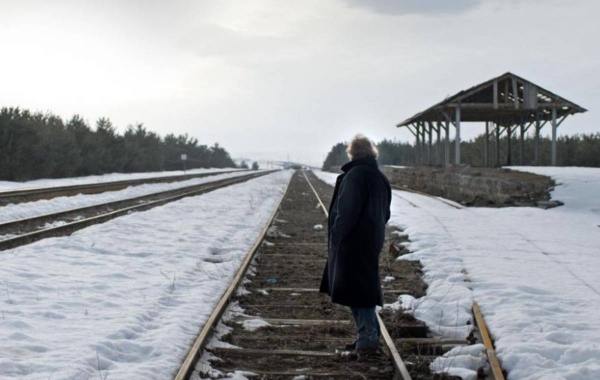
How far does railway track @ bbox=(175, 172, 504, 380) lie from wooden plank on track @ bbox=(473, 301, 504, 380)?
0.04 ft

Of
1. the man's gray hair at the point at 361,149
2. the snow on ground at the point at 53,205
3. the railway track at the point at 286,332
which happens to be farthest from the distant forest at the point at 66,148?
the man's gray hair at the point at 361,149

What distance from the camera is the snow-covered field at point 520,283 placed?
4.79m

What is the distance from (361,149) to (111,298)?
11.5ft

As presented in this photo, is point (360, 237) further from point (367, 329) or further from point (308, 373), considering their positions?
point (308, 373)

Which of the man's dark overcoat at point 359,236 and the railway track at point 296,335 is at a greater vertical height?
the man's dark overcoat at point 359,236

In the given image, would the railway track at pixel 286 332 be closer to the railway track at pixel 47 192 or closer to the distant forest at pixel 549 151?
the railway track at pixel 47 192

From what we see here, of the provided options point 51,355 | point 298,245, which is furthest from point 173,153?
point 51,355

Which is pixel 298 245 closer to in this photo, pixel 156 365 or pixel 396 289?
pixel 396 289

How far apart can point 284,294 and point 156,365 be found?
2.90 m

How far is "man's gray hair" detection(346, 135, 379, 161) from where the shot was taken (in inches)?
197

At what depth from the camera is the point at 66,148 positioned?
1522 inches

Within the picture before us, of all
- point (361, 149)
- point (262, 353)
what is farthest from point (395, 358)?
point (361, 149)

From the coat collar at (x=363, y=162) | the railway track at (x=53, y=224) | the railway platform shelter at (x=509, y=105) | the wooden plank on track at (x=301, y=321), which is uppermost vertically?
the railway platform shelter at (x=509, y=105)

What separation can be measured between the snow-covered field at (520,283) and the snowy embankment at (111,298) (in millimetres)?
2386
